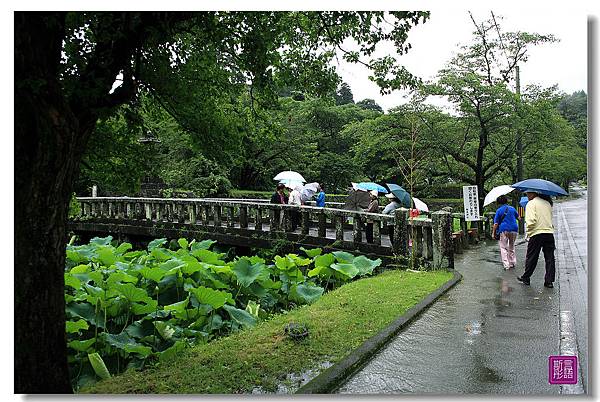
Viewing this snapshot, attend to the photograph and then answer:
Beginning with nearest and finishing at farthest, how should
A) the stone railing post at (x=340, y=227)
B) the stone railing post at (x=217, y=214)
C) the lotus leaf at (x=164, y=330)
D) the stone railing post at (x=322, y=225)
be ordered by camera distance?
the lotus leaf at (x=164, y=330) → the stone railing post at (x=340, y=227) → the stone railing post at (x=322, y=225) → the stone railing post at (x=217, y=214)

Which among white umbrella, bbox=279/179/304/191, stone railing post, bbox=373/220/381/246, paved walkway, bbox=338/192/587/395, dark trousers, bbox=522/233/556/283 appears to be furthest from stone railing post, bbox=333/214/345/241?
dark trousers, bbox=522/233/556/283

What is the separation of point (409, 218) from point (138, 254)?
5123 millimetres

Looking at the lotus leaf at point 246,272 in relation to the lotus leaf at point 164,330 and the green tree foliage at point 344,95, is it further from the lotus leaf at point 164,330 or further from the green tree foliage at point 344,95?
the green tree foliage at point 344,95

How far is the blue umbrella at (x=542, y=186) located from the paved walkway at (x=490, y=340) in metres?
0.24

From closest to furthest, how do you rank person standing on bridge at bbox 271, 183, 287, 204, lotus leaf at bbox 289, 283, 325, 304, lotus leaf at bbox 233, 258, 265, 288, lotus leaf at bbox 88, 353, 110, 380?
lotus leaf at bbox 88, 353, 110, 380, lotus leaf at bbox 233, 258, 265, 288, lotus leaf at bbox 289, 283, 325, 304, person standing on bridge at bbox 271, 183, 287, 204

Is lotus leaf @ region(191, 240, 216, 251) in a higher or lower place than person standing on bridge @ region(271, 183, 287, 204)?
lower

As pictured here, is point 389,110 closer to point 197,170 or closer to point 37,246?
point 197,170

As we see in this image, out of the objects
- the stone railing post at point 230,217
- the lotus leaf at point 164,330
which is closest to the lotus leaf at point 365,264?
the lotus leaf at point 164,330

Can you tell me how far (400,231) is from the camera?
347 inches

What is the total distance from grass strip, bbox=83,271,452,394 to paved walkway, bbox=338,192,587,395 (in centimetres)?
42

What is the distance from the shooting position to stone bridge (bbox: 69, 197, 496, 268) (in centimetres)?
880

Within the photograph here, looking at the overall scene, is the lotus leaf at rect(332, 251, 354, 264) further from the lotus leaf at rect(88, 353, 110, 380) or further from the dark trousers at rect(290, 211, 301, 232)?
the lotus leaf at rect(88, 353, 110, 380)

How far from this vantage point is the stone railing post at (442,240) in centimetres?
853

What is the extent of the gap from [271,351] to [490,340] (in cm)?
216
